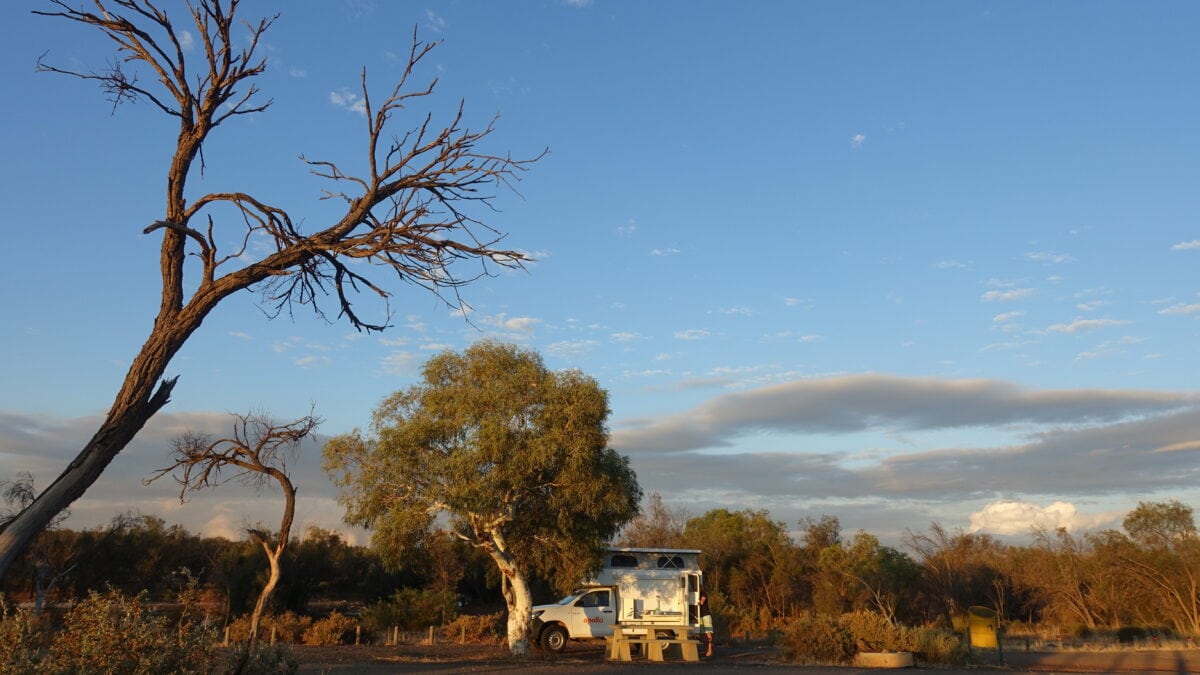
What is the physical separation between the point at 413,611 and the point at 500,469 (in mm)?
11435

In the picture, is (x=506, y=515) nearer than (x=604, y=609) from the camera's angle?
→ Yes

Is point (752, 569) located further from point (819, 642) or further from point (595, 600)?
point (819, 642)

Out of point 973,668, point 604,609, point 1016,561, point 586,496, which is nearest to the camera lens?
point 973,668

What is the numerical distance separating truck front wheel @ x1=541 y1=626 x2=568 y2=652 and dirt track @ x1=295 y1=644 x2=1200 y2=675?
0.30m

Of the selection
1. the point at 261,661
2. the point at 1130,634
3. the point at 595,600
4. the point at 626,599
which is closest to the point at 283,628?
the point at 595,600

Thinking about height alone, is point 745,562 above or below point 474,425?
below

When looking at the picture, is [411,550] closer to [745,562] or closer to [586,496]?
[586,496]

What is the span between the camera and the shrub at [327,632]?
85.1 ft

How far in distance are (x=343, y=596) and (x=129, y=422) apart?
4336 cm

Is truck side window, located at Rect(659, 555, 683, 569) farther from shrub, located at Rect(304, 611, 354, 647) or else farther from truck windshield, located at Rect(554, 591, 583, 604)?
shrub, located at Rect(304, 611, 354, 647)

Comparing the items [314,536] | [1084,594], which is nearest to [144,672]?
[314,536]

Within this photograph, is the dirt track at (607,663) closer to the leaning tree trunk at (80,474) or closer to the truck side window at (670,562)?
the truck side window at (670,562)

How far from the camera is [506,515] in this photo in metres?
24.1

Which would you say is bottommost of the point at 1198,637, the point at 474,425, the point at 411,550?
the point at 1198,637
